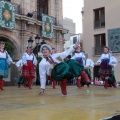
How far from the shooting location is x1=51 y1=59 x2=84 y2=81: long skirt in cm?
666

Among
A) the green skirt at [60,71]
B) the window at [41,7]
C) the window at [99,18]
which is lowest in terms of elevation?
the green skirt at [60,71]

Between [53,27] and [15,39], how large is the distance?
3852 mm

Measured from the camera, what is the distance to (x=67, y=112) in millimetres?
3812

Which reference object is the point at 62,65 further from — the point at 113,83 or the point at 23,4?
the point at 23,4

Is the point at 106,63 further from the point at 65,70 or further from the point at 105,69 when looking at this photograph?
the point at 65,70

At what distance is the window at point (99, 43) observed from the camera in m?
28.0

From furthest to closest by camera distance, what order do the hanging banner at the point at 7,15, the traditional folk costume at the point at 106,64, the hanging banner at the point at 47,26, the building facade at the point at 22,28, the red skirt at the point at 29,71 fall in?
the hanging banner at the point at 47,26, the building facade at the point at 22,28, the hanging banner at the point at 7,15, the red skirt at the point at 29,71, the traditional folk costume at the point at 106,64

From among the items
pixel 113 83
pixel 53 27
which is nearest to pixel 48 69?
pixel 113 83

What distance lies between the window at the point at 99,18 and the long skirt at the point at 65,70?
859 inches

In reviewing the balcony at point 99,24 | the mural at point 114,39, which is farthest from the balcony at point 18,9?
the balcony at point 99,24

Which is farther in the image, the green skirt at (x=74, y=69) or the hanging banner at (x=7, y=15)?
the hanging banner at (x=7, y=15)

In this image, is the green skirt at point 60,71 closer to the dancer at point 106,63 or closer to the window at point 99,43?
the dancer at point 106,63

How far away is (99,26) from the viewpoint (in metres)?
28.5

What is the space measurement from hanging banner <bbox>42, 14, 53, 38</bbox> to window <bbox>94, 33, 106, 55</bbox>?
30.5 feet
